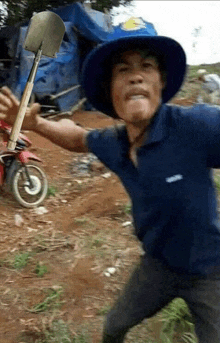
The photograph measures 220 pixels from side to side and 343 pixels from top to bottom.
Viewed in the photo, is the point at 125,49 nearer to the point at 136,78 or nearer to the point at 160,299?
the point at 136,78

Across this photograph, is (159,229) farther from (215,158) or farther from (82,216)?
(82,216)

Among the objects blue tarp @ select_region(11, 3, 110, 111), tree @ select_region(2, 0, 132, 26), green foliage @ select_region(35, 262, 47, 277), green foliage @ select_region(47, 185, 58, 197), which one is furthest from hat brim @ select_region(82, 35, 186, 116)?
tree @ select_region(2, 0, 132, 26)

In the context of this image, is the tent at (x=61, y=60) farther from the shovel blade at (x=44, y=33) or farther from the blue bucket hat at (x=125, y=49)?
the blue bucket hat at (x=125, y=49)

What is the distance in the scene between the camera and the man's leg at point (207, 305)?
1.60 meters

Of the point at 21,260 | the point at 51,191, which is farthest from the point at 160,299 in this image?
the point at 51,191

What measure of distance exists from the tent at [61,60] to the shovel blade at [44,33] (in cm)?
192

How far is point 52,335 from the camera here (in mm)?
2646

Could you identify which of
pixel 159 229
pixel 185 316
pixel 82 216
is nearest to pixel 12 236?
pixel 82 216

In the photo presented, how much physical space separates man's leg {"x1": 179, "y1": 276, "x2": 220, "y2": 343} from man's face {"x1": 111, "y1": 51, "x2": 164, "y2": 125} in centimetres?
71

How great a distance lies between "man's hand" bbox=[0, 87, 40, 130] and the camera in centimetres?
183

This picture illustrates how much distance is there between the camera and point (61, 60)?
8648 mm

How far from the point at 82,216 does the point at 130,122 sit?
2.85m

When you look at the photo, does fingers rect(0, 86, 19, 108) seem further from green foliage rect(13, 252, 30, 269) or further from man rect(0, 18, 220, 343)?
green foliage rect(13, 252, 30, 269)

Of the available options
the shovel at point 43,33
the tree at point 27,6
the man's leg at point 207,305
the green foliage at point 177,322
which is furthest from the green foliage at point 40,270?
the tree at point 27,6
